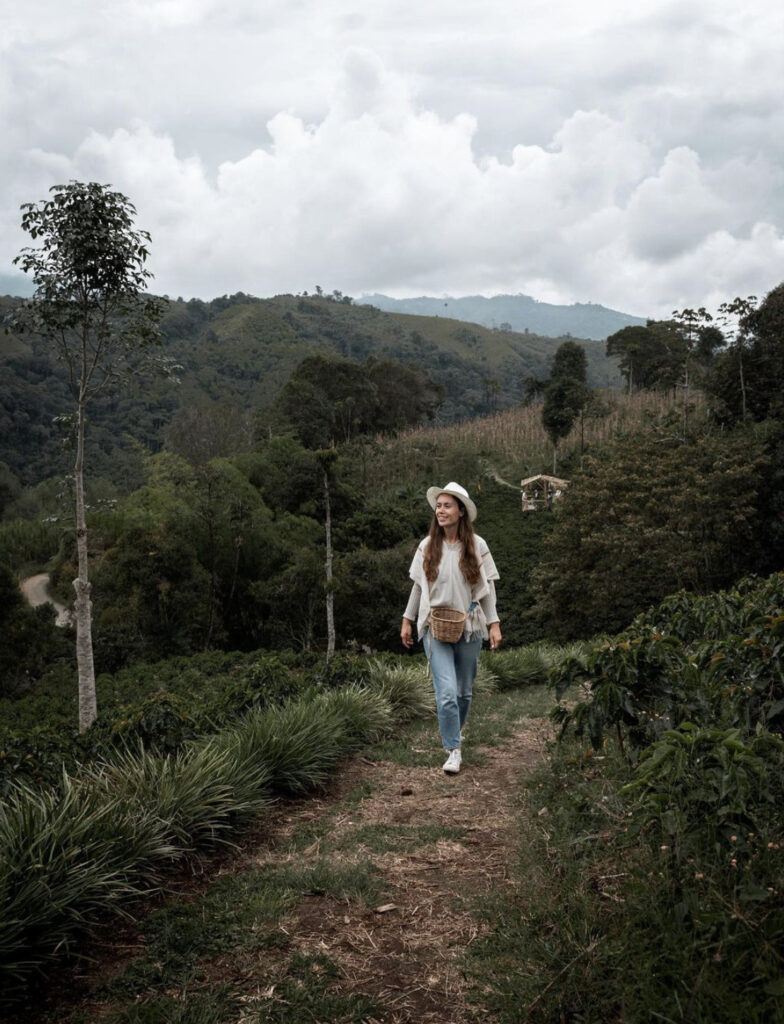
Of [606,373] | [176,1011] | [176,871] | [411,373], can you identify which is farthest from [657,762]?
[606,373]

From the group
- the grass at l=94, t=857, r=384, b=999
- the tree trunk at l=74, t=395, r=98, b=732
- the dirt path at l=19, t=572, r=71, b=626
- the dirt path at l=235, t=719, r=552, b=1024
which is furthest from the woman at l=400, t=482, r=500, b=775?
the dirt path at l=19, t=572, r=71, b=626

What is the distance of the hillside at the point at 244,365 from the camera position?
65000mm

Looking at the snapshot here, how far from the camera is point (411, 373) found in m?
62.9

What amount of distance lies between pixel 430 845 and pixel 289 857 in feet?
2.35

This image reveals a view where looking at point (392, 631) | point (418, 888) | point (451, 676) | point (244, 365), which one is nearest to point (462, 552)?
point (451, 676)

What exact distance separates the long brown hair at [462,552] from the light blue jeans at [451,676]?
42 cm

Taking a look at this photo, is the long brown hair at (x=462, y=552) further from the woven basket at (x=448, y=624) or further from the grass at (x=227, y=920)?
the grass at (x=227, y=920)

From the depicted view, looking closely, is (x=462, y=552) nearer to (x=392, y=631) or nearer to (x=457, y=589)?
(x=457, y=589)

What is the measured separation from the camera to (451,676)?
507 cm

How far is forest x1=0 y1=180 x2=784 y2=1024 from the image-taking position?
244 centimetres

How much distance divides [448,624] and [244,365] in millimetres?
92103

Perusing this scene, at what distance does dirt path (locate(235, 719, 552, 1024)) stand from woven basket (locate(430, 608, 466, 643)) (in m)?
0.95

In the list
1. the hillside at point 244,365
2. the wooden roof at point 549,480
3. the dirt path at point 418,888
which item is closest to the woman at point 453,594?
the dirt path at point 418,888

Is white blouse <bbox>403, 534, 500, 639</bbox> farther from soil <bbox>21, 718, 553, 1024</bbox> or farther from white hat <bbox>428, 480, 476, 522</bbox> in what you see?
soil <bbox>21, 718, 553, 1024</bbox>
